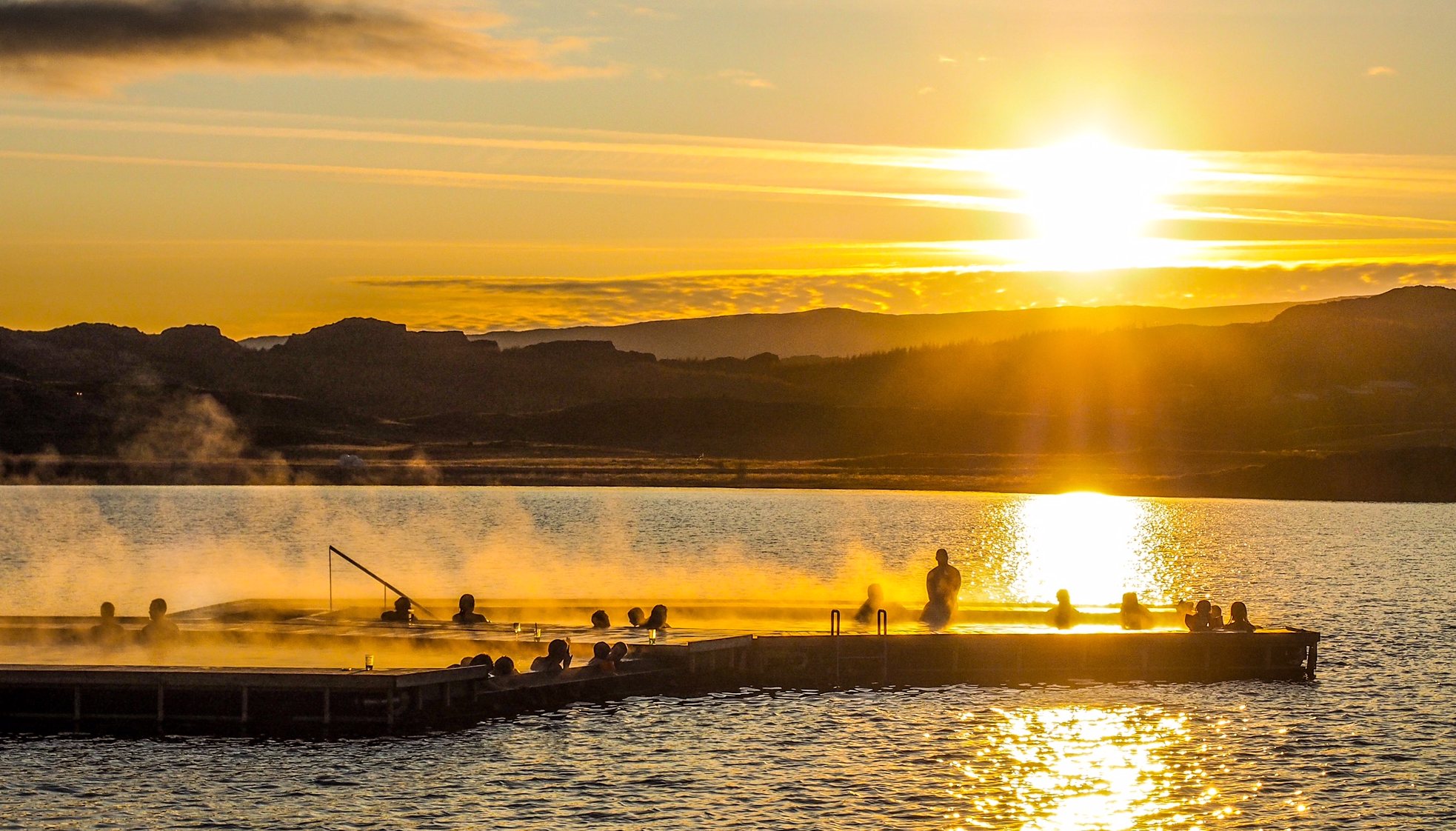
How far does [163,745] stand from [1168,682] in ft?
79.2

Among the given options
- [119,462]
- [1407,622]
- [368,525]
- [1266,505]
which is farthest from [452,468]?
[1407,622]

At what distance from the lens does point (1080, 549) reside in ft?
365

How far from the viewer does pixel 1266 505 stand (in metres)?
166

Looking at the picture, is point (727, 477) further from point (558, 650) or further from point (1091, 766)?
point (1091, 766)

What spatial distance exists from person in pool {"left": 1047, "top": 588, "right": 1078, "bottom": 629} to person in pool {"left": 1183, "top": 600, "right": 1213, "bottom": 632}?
9.79ft

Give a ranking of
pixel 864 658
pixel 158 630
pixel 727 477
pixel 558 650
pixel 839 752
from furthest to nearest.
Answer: pixel 727 477, pixel 158 630, pixel 864 658, pixel 558 650, pixel 839 752

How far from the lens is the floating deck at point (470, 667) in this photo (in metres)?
36.2

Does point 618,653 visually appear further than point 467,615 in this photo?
No

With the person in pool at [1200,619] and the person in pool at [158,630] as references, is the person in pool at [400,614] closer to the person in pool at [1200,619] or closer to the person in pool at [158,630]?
the person in pool at [158,630]

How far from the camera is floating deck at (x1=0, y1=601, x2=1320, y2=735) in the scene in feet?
119

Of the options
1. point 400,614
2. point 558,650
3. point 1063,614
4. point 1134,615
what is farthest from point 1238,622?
point 400,614

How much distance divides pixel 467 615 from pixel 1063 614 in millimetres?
15915

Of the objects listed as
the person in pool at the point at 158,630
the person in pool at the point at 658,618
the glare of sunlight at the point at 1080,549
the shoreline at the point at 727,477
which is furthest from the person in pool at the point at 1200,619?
the shoreline at the point at 727,477

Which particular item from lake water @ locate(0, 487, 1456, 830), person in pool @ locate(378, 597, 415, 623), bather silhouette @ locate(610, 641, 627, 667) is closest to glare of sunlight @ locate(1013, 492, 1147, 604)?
lake water @ locate(0, 487, 1456, 830)
